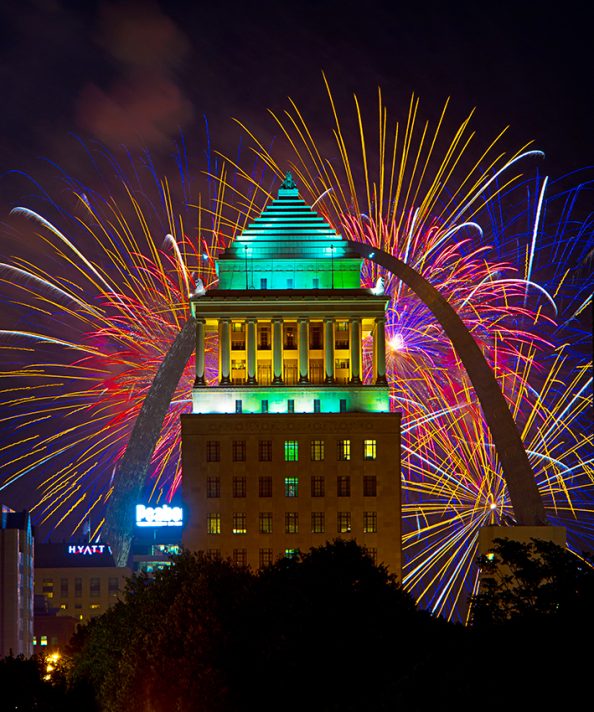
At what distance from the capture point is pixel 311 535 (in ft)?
512

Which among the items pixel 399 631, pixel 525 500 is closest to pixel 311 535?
pixel 525 500

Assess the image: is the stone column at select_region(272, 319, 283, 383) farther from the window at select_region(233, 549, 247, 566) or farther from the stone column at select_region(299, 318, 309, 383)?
the window at select_region(233, 549, 247, 566)

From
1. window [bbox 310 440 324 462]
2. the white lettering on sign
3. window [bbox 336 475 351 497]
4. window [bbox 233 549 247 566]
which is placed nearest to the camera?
window [bbox 233 549 247 566]

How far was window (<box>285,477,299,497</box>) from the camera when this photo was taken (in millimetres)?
157000

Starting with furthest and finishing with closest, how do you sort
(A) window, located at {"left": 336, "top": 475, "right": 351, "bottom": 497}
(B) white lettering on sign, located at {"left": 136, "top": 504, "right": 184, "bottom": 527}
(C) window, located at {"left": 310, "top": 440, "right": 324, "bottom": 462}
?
(B) white lettering on sign, located at {"left": 136, "top": 504, "right": 184, "bottom": 527}, (C) window, located at {"left": 310, "top": 440, "right": 324, "bottom": 462}, (A) window, located at {"left": 336, "top": 475, "right": 351, "bottom": 497}

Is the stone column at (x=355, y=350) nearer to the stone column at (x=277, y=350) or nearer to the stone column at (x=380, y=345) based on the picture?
the stone column at (x=380, y=345)

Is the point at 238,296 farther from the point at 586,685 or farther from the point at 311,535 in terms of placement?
the point at 586,685

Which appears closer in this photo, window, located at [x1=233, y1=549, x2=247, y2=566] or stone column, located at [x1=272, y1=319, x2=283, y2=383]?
window, located at [x1=233, y1=549, x2=247, y2=566]

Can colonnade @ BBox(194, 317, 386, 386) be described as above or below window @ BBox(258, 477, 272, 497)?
above

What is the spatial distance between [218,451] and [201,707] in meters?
67.7

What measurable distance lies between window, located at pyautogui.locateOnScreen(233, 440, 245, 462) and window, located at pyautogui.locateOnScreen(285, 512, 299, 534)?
23.8 feet

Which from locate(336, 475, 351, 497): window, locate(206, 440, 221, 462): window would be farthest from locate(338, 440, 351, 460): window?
locate(206, 440, 221, 462): window

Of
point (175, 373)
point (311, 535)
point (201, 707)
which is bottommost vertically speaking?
point (201, 707)

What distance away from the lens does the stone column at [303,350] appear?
164 meters
